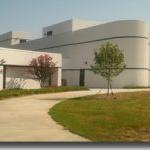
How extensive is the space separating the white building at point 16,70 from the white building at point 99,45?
973cm

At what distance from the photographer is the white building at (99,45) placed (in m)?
45.8

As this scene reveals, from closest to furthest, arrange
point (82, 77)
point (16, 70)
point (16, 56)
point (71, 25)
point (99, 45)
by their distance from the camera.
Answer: point (16, 56)
point (16, 70)
point (99, 45)
point (82, 77)
point (71, 25)

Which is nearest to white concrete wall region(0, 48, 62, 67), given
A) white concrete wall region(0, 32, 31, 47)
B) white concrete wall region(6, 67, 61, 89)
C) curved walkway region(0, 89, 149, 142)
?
white concrete wall region(6, 67, 61, 89)

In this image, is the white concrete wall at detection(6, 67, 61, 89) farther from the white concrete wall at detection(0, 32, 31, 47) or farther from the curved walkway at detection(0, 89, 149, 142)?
the white concrete wall at detection(0, 32, 31, 47)

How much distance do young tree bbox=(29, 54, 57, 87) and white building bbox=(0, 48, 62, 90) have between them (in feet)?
1.57

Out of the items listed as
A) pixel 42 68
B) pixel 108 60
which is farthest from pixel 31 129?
pixel 42 68

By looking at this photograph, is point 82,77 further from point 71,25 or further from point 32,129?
point 32,129

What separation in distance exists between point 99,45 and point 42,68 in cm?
1022

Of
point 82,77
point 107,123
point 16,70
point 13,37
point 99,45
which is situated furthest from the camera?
point 13,37

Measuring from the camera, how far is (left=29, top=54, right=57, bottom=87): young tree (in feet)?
135

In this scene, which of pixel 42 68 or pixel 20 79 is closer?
pixel 20 79

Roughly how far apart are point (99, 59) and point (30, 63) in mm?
14959

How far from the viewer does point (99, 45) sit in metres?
48.5

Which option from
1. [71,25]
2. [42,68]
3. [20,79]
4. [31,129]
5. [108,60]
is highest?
[71,25]
